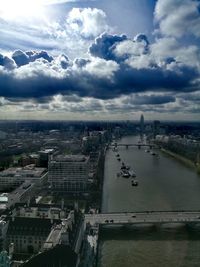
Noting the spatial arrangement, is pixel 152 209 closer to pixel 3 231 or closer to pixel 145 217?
pixel 145 217

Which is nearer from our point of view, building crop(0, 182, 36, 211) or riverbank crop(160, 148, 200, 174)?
building crop(0, 182, 36, 211)

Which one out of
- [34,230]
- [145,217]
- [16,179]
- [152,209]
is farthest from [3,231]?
[16,179]

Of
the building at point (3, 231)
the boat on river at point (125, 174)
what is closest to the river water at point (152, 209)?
the boat on river at point (125, 174)

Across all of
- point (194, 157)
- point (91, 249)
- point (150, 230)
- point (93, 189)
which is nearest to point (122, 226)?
point (150, 230)

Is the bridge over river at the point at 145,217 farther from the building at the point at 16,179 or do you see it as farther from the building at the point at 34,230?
the building at the point at 16,179

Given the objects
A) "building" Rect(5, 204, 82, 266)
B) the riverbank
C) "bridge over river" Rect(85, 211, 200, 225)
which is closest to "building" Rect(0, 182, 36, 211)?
"building" Rect(5, 204, 82, 266)

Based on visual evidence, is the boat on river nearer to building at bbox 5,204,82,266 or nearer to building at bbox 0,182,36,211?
building at bbox 0,182,36,211

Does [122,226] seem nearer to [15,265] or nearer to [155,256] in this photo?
[155,256]
